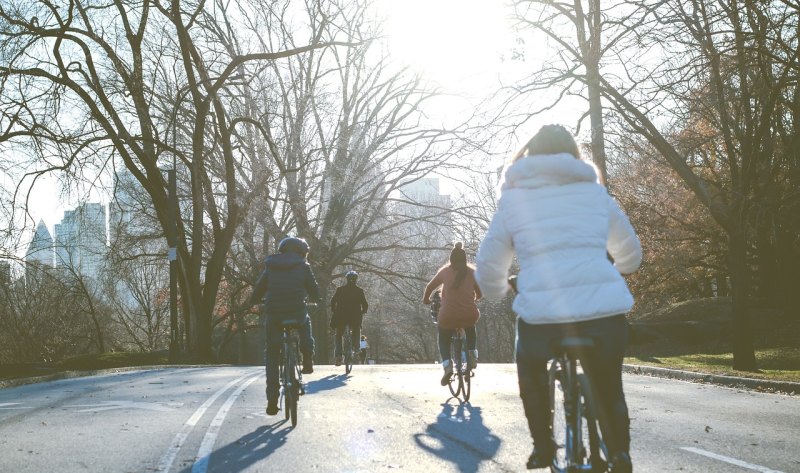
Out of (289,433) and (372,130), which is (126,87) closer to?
(372,130)

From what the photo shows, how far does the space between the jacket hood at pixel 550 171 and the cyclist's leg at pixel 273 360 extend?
5656mm

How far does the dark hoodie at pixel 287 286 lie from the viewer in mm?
9453

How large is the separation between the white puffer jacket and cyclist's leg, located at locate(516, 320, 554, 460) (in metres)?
0.22

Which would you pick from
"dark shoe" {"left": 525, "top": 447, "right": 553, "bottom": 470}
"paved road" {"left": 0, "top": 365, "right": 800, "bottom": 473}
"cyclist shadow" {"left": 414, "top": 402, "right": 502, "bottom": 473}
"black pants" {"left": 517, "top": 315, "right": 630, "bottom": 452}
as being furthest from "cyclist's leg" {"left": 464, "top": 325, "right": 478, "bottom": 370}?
"black pants" {"left": 517, "top": 315, "right": 630, "bottom": 452}

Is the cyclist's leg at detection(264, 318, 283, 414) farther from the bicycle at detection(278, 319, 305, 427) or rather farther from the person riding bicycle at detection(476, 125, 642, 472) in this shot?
the person riding bicycle at detection(476, 125, 642, 472)

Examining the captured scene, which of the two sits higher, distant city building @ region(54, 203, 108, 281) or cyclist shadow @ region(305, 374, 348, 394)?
distant city building @ region(54, 203, 108, 281)

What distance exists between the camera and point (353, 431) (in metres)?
8.36

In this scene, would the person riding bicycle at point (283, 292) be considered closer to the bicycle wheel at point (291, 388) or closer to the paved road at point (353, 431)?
the bicycle wheel at point (291, 388)

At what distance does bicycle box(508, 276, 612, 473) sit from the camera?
13.5ft

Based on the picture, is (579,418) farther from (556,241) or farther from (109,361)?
(109,361)

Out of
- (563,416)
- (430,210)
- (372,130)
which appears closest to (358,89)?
(372,130)

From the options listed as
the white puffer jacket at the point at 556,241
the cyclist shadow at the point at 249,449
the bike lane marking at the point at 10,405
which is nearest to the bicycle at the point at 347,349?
the bike lane marking at the point at 10,405

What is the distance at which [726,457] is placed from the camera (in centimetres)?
666

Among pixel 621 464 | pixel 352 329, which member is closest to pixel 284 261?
pixel 621 464
